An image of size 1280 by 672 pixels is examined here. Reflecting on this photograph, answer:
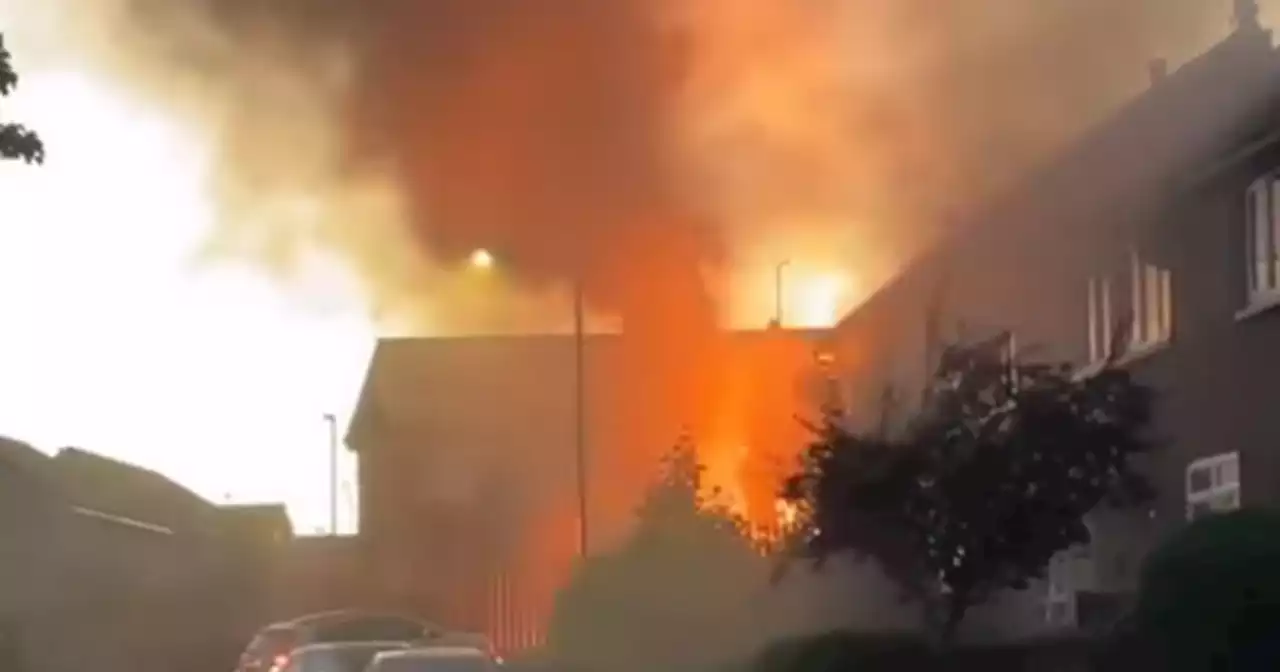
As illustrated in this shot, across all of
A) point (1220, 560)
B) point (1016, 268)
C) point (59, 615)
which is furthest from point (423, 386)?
point (1220, 560)

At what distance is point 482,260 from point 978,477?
7544mm

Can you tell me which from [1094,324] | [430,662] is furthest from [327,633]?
[430,662]

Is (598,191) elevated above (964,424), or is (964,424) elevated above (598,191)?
(598,191)

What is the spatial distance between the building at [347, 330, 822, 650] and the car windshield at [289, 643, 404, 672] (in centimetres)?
1325

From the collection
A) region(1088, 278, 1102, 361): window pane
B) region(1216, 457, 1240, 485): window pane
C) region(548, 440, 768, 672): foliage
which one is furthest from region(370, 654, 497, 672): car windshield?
region(1088, 278, 1102, 361): window pane

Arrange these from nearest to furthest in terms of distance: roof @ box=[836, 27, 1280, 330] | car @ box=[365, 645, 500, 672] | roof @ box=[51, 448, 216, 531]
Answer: car @ box=[365, 645, 500, 672] → roof @ box=[836, 27, 1280, 330] → roof @ box=[51, 448, 216, 531]

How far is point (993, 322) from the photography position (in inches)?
1011

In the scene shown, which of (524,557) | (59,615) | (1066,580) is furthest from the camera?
(524,557)

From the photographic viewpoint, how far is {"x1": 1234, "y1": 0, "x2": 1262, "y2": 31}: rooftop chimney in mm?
20594

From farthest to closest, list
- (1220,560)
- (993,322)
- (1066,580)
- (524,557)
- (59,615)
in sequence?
(524,557) < (59,615) < (993,322) < (1066,580) < (1220,560)

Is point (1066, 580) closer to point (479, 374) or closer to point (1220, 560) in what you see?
point (1220, 560)

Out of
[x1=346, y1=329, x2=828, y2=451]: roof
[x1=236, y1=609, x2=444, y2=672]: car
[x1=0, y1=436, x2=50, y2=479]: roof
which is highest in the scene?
[x1=346, y1=329, x2=828, y2=451]: roof

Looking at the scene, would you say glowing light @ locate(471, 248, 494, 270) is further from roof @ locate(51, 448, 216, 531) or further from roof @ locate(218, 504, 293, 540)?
roof @ locate(218, 504, 293, 540)

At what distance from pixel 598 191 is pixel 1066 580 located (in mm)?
5847
